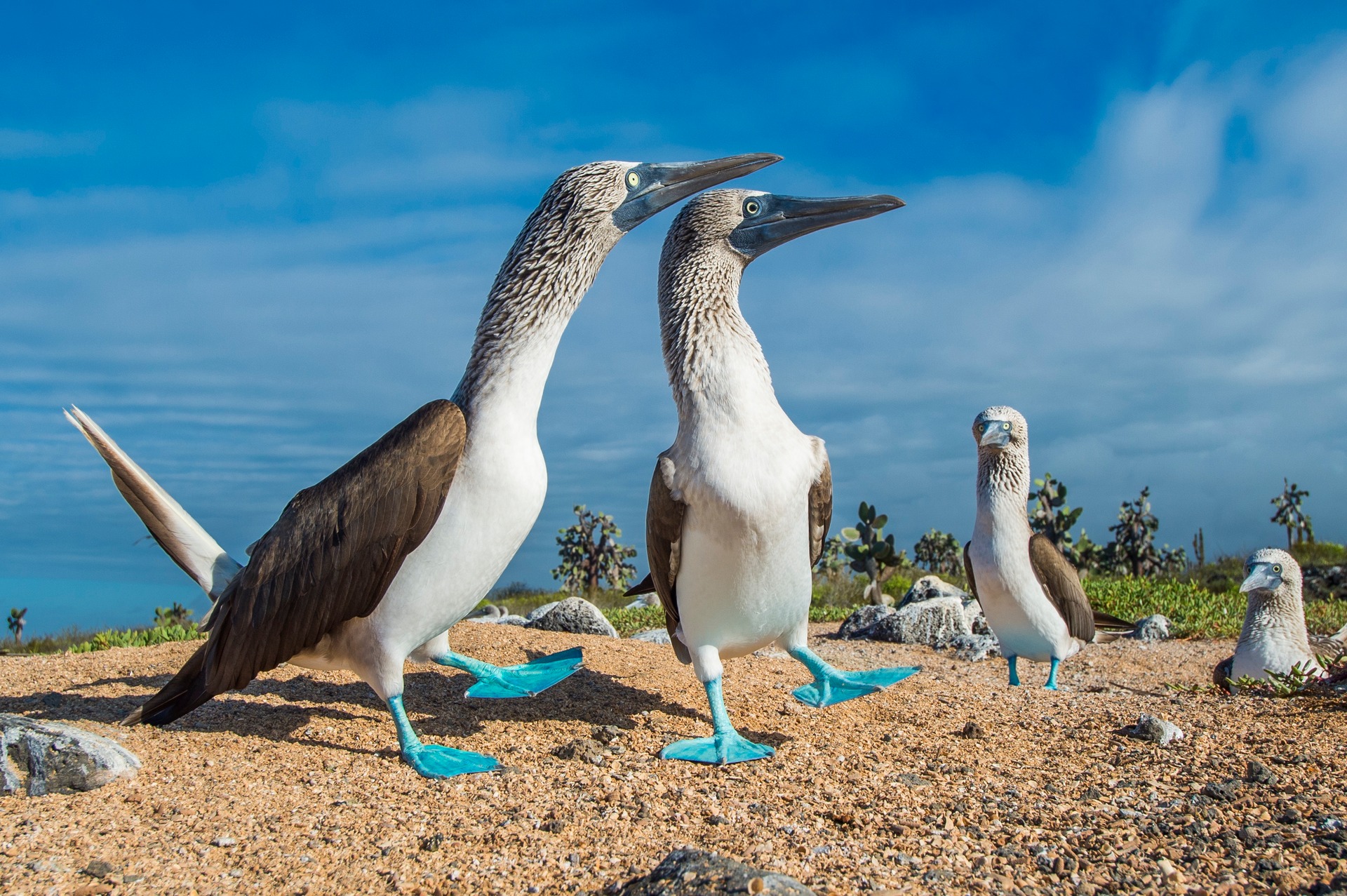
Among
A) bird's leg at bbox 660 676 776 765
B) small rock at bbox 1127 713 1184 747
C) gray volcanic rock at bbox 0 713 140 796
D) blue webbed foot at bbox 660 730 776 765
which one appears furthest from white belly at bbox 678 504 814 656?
gray volcanic rock at bbox 0 713 140 796

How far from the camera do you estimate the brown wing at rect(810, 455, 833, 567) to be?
15.6ft

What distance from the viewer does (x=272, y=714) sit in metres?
5.27

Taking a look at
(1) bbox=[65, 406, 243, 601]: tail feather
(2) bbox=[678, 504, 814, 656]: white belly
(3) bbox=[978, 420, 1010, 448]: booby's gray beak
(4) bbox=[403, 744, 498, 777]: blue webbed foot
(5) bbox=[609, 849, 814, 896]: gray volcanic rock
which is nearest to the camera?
(5) bbox=[609, 849, 814, 896]: gray volcanic rock

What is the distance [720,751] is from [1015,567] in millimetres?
3926

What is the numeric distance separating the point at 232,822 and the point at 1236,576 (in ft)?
58.8

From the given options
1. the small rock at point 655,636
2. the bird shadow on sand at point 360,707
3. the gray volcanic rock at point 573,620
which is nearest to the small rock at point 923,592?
the small rock at point 655,636

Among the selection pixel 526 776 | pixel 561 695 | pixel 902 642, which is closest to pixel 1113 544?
pixel 902 642

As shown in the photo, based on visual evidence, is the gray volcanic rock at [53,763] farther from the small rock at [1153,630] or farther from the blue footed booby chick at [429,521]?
the small rock at [1153,630]

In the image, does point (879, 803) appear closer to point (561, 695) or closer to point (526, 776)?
point (526, 776)

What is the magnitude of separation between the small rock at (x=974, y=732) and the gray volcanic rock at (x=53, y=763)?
399cm

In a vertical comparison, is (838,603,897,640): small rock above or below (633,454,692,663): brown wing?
below

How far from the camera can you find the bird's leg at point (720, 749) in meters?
4.15

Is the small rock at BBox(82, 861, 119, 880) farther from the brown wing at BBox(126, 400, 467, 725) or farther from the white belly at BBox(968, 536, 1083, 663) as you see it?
the white belly at BBox(968, 536, 1083, 663)

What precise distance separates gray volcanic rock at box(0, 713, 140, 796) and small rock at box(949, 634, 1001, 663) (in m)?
7.32
